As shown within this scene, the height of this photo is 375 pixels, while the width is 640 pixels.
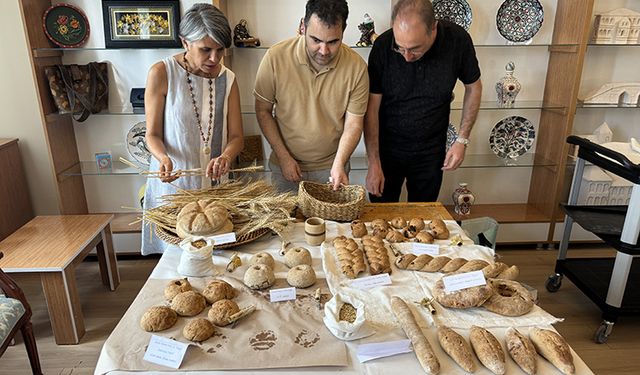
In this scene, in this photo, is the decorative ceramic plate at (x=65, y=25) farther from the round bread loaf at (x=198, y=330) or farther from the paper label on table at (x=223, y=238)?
the round bread loaf at (x=198, y=330)

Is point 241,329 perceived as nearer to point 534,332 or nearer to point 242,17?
point 534,332

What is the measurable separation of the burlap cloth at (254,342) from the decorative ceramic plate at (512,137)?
249cm

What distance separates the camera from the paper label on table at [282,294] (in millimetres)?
1229

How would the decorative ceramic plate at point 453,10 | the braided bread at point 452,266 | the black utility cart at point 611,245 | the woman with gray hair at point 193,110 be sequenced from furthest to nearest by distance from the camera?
the decorative ceramic plate at point 453,10
the black utility cart at point 611,245
the woman with gray hair at point 193,110
the braided bread at point 452,266

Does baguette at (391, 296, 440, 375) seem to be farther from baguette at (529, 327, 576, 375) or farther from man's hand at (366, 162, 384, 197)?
man's hand at (366, 162, 384, 197)

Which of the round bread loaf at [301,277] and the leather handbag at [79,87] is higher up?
the leather handbag at [79,87]

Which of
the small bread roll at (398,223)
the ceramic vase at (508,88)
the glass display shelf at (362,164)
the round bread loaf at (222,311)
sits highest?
the ceramic vase at (508,88)

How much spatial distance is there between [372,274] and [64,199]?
7.94 feet

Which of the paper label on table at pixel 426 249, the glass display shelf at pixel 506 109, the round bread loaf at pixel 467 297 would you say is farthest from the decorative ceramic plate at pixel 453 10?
the round bread loaf at pixel 467 297

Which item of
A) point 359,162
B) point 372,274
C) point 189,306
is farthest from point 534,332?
point 359,162

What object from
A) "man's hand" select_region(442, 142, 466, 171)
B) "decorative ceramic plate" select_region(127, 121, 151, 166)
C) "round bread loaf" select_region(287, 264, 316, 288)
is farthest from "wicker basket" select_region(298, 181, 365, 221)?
"decorative ceramic plate" select_region(127, 121, 151, 166)

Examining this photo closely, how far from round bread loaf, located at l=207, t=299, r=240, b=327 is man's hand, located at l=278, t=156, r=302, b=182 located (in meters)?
0.92

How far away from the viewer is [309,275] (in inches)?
50.9

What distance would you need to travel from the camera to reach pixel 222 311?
114 cm
